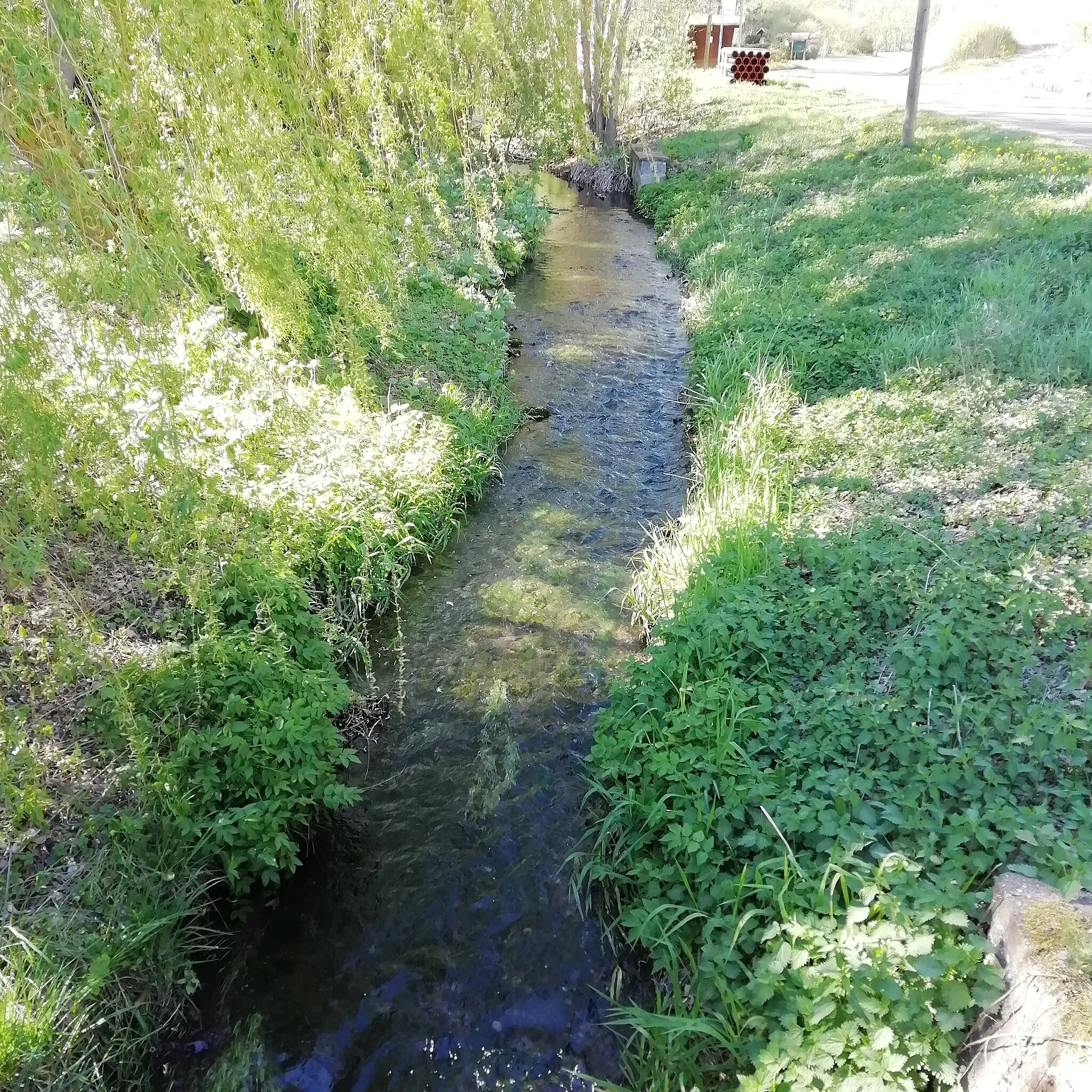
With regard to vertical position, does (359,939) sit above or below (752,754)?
below

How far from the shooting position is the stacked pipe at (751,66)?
21203 mm

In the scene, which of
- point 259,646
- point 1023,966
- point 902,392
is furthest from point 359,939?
point 902,392

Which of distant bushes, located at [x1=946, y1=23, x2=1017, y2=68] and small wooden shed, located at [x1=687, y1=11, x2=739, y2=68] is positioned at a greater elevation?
small wooden shed, located at [x1=687, y1=11, x2=739, y2=68]

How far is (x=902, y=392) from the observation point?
518 centimetres

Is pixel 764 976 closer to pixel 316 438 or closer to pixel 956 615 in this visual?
pixel 956 615

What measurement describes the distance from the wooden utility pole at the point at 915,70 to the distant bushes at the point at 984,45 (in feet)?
60.1

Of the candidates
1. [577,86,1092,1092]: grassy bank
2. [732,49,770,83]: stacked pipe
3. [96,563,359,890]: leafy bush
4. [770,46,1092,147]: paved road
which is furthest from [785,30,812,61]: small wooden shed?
[96,563,359,890]: leafy bush

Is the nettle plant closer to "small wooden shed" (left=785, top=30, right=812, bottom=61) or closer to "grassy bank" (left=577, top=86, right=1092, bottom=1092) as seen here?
"grassy bank" (left=577, top=86, right=1092, bottom=1092)

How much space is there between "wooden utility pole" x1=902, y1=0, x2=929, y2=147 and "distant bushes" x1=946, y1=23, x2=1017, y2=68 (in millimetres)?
18304

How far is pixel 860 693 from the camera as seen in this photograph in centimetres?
306

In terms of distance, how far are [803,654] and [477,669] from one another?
184 cm

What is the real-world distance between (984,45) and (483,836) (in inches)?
1256

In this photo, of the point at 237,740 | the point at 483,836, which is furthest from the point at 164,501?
the point at 483,836

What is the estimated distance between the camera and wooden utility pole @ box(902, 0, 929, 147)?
9.70 meters
